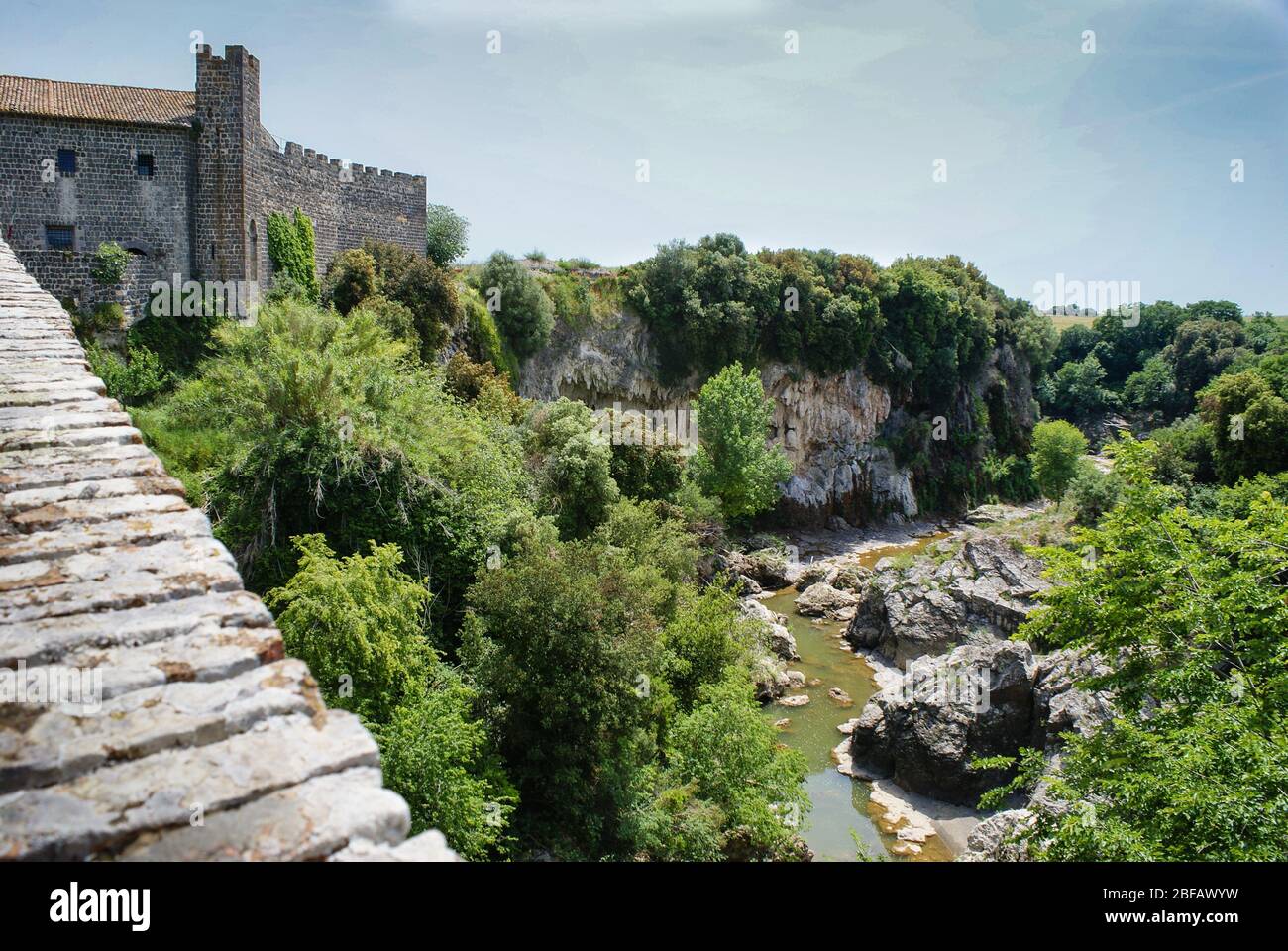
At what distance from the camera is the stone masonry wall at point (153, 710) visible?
7.34ft

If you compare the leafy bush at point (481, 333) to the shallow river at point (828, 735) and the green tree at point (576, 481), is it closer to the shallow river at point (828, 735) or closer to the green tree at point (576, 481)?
the green tree at point (576, 481)

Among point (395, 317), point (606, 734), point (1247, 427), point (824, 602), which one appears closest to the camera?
point (606, 734)

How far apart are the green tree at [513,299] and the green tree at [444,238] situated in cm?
150

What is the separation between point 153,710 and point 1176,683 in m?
10.8

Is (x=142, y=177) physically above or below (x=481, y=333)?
above

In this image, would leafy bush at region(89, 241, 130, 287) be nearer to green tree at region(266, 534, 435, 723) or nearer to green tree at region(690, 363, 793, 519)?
green tree at region(266, 534, 435, 723)

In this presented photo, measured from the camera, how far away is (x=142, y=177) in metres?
22.8

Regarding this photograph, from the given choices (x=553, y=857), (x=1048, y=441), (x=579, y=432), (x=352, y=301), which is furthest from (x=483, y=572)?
(x=1048, y=441)

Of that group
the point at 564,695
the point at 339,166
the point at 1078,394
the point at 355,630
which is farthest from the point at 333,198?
the point at 1078,394

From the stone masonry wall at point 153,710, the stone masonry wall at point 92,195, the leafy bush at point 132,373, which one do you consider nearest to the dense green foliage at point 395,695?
the stone masonry wall at point 153,710

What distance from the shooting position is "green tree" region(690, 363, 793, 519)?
3244 centimetres

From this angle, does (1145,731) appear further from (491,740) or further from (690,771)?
(491,740)

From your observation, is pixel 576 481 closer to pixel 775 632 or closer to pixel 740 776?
pixel 775 632

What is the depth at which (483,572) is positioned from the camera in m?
16.2
